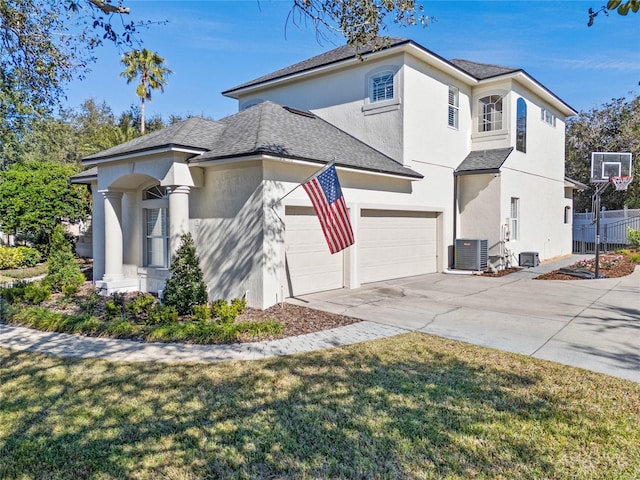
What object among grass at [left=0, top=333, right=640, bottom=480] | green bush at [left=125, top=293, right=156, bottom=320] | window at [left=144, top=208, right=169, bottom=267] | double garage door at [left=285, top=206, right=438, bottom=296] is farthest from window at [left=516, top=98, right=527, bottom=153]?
green bush at [left=125, top=293, right=156, bottom=320]

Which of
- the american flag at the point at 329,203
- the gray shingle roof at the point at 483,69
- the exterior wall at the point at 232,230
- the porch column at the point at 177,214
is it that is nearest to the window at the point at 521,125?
the gray shingle roof at the point at 483,69

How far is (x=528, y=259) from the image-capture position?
17.1 m

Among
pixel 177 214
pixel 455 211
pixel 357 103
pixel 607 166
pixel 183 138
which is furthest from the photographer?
pixel 455 211

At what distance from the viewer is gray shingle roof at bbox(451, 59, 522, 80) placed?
1576 cm

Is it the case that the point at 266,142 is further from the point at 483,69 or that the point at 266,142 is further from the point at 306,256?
the point at 483,69

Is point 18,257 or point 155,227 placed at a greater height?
point 155,227

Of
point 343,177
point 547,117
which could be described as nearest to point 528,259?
point 547,117

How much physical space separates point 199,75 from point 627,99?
94.9ft

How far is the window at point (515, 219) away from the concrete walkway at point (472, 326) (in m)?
4.95

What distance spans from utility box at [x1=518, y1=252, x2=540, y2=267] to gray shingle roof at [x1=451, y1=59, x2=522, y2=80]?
701cm

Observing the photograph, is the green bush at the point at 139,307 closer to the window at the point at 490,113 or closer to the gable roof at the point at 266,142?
the gable roof at the point at 266,142

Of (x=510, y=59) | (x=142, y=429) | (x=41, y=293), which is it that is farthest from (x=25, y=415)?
(x=510, y=59)

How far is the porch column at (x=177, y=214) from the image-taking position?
10008 mm

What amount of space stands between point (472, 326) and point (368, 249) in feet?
17.1
